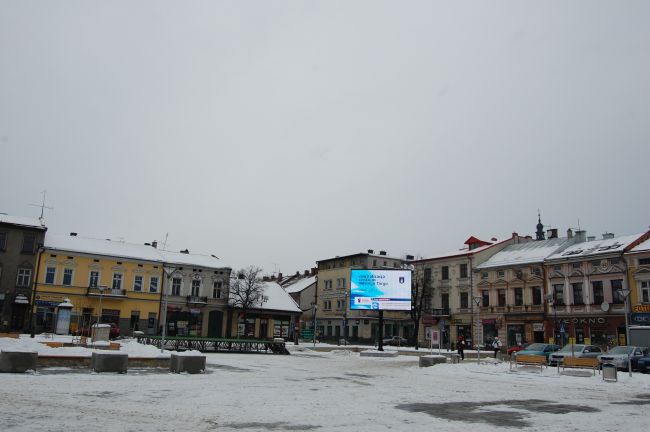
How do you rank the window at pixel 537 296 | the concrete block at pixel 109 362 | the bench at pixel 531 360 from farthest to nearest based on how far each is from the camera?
1. the window at pixel 537 296
2. the bench at pixel 531 360
3. the concrete block at pixel 109 362

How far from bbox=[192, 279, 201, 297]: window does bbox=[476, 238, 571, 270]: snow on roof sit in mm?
29515

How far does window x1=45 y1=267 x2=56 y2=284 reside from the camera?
49803 millimetres

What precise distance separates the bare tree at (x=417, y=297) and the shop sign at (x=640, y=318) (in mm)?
23255

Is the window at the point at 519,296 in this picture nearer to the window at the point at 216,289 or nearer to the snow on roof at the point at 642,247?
the snow on roof at the point at 642,247

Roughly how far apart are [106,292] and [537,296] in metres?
40.5

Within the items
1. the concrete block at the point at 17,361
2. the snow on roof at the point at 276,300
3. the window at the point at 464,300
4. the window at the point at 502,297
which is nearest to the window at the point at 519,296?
the window at the point at 502,297

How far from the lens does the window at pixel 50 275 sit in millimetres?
49803

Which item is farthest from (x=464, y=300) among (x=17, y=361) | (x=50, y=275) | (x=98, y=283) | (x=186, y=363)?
(x=17, y=361)

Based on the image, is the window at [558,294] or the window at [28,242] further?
A: the window at [28,242]

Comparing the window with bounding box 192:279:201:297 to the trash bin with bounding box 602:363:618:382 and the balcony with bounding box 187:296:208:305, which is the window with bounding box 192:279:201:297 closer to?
the balcony with bounding box 187:296:208:305

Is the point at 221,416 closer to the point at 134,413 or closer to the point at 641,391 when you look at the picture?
the point at 134,413

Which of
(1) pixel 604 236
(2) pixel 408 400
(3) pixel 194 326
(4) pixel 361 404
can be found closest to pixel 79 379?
(4) pixel 361 404

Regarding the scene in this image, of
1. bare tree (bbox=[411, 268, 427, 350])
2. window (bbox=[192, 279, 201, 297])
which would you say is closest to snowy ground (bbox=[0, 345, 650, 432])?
window (bbox=[192, 279, 201, 297])

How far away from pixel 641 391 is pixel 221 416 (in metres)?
15.0
